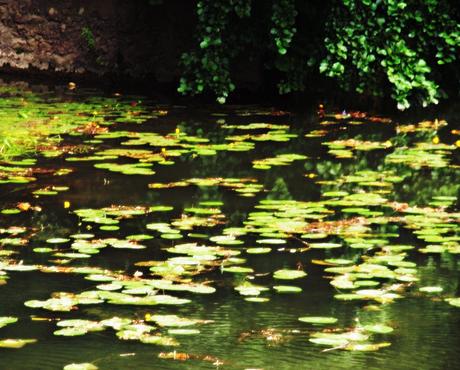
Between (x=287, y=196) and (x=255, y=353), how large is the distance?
2844mm

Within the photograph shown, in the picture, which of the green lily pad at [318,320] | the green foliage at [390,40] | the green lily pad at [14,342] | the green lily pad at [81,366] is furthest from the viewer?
the green foliage at [390,40]

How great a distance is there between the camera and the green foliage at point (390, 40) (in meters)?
10.1

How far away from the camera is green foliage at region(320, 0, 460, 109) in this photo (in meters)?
10.1

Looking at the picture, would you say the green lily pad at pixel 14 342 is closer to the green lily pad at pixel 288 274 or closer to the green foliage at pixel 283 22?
the green lily pad at pixel 288 274

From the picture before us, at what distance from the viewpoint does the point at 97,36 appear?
13.6 metres

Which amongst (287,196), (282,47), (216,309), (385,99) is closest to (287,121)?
(282,47)

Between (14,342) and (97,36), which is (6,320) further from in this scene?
(97,36)

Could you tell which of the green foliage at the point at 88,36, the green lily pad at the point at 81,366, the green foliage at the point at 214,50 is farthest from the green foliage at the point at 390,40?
the green lily pad at the point at 81,366

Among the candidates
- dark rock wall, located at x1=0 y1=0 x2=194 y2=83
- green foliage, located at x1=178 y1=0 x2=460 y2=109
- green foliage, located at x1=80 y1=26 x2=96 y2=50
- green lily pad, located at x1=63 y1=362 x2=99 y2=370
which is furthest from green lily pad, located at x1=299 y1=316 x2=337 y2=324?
green foliage, located at x1=80 y1=26 x2=96 y2=50

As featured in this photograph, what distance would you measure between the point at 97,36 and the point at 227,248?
8.44 m

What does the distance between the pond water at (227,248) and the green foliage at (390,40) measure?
2.48 ft

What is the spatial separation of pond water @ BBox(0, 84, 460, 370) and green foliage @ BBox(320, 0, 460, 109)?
76 centimetres

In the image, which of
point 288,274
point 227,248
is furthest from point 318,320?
point 227,248

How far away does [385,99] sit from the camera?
11.3m
